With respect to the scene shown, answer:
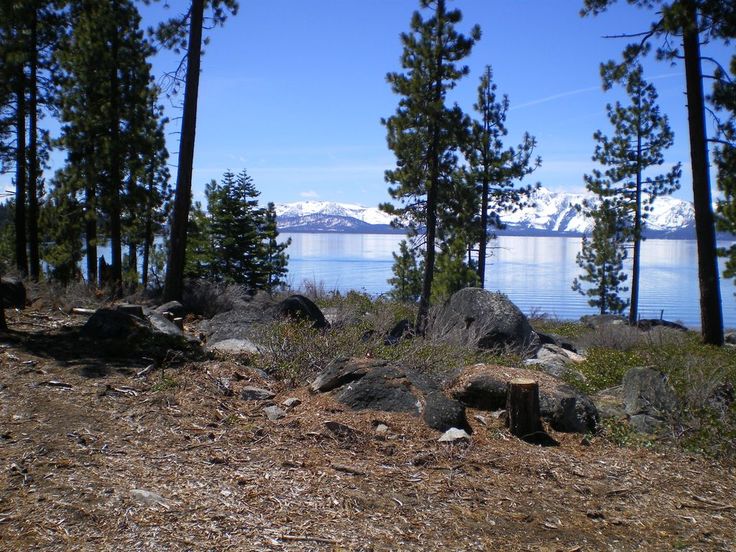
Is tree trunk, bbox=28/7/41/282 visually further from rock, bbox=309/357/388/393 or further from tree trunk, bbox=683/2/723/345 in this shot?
tree trunk, bbox=683/2/723/345

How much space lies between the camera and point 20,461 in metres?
4.34

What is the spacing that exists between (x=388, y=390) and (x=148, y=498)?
2773 mm

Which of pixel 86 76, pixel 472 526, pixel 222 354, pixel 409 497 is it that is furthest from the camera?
pixel 86 76

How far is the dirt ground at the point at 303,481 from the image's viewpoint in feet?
12.0

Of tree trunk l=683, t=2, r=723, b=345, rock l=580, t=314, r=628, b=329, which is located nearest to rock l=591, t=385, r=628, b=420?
tree trunk l=683, t=2, r=723, b=345

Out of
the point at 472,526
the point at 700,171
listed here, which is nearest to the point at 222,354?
the point at 472,526

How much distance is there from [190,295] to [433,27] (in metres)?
12.4

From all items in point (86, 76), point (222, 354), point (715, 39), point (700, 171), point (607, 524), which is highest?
point (86, 76)

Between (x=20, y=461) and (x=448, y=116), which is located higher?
(x=448, y=116)

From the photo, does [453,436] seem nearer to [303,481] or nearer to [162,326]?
[303,481]

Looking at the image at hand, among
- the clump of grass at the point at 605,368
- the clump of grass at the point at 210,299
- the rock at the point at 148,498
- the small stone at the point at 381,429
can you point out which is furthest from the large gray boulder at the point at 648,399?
the clump of grass at the point at 210,299

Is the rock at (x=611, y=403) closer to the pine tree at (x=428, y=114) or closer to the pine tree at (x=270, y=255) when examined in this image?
the pine tree at (x=428, y=114)

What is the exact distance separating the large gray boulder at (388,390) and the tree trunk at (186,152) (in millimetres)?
7558

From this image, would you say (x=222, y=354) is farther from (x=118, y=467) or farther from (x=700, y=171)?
(x=700, y=171)
